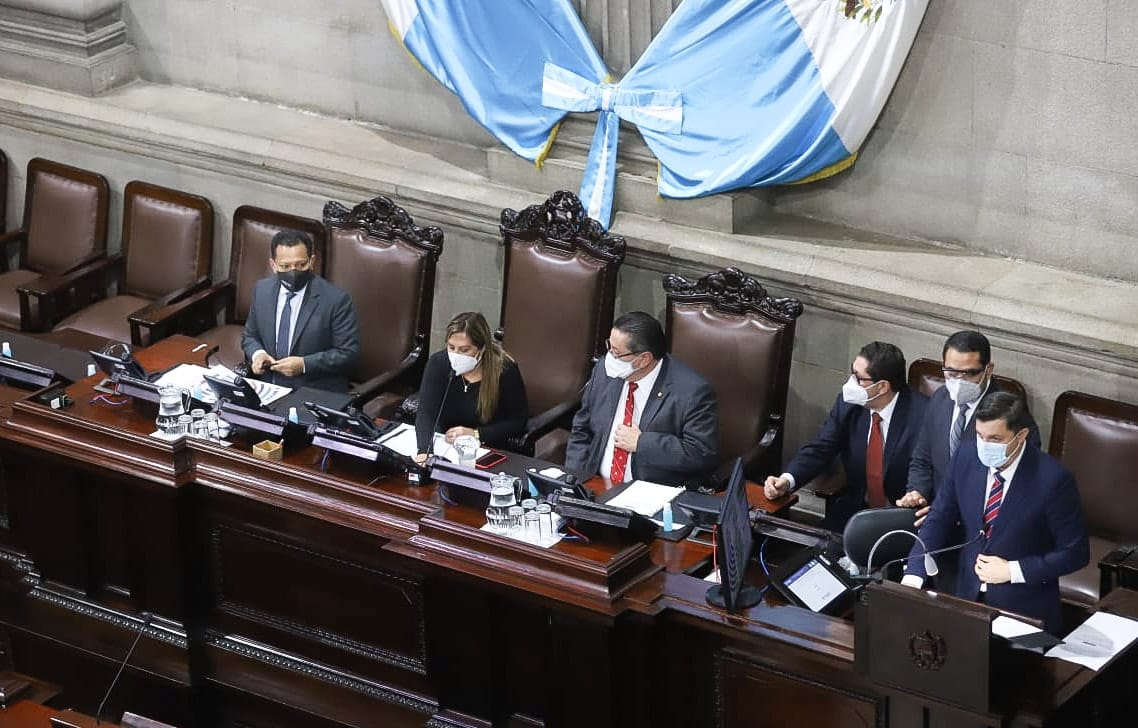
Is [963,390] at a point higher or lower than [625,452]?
higher

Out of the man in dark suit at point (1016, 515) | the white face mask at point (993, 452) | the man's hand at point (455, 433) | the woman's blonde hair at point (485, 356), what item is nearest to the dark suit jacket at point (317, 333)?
the woman's blonde hair at point (485, 356)

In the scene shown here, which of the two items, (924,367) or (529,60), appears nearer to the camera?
(924,367)

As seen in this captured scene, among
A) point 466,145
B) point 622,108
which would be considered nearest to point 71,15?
point 466,145

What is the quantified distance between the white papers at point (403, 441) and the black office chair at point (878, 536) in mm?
1400

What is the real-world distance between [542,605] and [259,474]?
1.14 metres

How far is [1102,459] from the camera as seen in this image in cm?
596

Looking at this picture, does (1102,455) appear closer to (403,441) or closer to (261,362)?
(403,441)

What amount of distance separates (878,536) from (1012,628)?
0.65 m

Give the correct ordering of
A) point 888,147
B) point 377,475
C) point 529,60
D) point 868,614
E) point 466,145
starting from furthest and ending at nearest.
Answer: point 466,145 < point 529,60 < point 888,147 < point 377,475 < point 868,614

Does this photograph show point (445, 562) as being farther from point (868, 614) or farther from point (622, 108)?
point (622, 108)

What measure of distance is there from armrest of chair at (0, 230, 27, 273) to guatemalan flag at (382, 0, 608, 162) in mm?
2123

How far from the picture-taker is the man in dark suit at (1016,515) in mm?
4973

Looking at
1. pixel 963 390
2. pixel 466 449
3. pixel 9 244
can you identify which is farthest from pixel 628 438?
pixel 9 244

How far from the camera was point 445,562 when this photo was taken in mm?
5133
